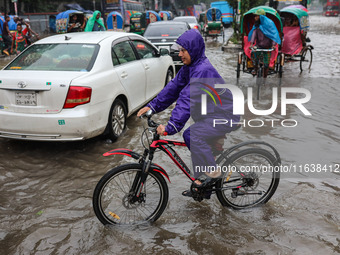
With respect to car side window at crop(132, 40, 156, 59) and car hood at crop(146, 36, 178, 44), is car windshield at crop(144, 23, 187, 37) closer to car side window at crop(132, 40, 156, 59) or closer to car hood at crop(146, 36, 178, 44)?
car hood at crop(146, 36, 178, 44)

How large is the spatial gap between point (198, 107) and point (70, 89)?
213cm

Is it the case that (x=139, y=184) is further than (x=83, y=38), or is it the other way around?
(x=83, y=38)

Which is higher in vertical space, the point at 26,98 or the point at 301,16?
the point at 301,16

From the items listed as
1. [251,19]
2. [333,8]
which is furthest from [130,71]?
[333,8]

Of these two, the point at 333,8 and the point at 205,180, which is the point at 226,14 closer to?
the point at 333,8

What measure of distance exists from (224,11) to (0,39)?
29.9m

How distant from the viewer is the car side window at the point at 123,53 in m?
5.69

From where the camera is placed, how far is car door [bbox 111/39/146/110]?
5.65 metres

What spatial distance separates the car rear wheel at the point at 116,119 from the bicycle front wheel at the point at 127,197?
187 centimetres

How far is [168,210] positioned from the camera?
3744 mm

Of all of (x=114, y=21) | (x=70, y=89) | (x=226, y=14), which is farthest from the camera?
(x=226, y=14)

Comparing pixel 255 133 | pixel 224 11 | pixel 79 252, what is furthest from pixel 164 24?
pixel 224 11

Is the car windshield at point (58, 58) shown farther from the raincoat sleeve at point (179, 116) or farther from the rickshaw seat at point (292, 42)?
the rickshaw seat at point (292, 42)

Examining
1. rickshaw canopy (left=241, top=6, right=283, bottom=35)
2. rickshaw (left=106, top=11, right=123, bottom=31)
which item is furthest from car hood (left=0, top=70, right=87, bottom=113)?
rickshaw (left=106, top=11, right=123, bottom=31)
